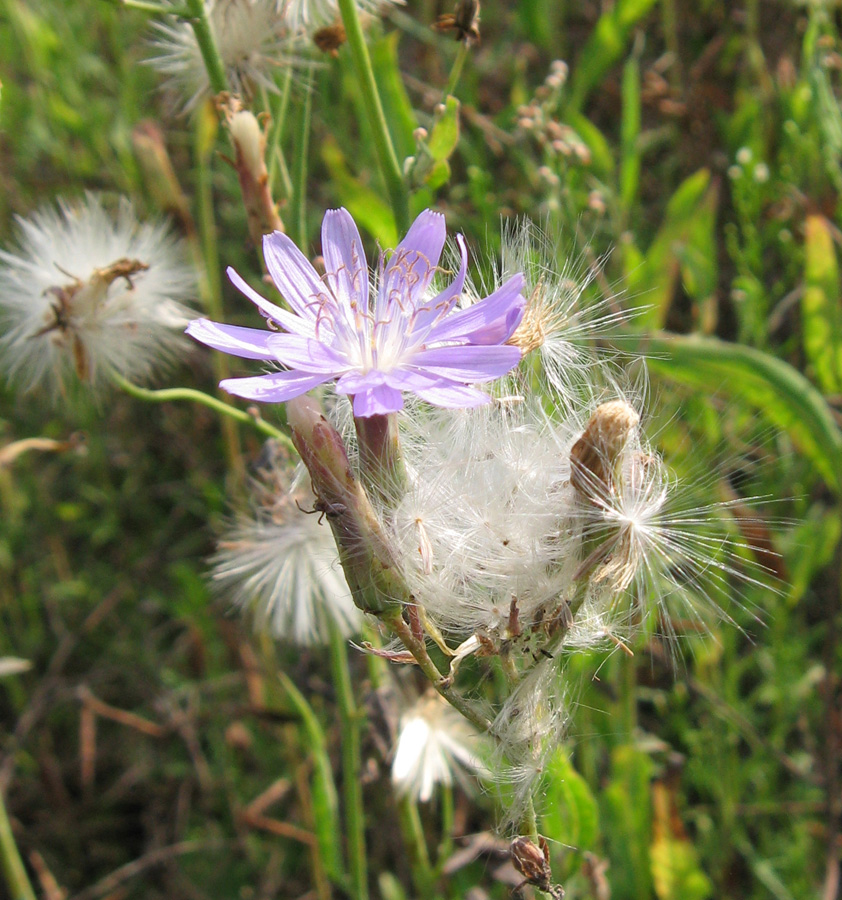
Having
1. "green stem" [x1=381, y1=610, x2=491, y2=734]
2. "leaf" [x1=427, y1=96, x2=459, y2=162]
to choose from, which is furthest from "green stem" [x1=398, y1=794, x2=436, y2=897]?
"leaf" [x1=427, y1=96, x2=459, y2=162]

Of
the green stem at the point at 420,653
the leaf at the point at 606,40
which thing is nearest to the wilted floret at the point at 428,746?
the green stem at the point at 420,653

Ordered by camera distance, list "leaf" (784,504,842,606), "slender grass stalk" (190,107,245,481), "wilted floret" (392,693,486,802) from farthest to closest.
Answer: "slender grass stalk" (190,107,245,481), "leaf" (784,504,842,606), "wilted floret" (392,693,486,802)

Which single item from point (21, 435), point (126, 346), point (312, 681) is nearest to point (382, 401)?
point (126, 346)

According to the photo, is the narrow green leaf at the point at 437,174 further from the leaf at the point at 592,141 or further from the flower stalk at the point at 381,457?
the leaf at the point at 592,141

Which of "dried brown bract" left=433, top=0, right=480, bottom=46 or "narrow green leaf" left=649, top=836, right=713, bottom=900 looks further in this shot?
"narrow green leaf" left=649, top=836, right=713, bottom=900

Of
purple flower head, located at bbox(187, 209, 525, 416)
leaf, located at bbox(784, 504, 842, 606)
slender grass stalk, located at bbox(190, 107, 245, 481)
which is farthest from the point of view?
slender grass stalk, located at bbox(190, 107, 245, 481)

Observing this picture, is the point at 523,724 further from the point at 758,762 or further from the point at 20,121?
the point at 20,121

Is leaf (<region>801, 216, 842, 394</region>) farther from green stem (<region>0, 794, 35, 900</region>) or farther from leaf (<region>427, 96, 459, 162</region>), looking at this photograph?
green stem (<region>0, 794, 35, 900</region>)
